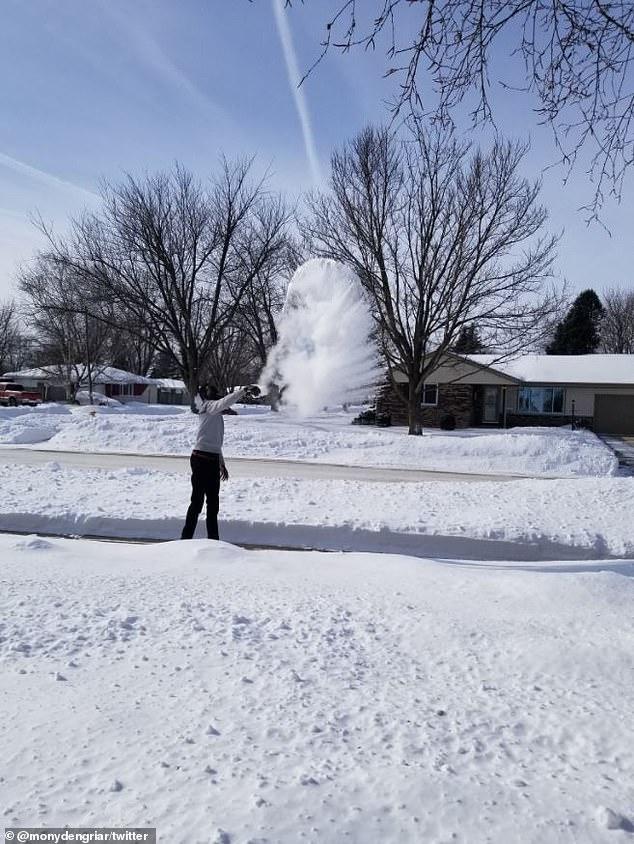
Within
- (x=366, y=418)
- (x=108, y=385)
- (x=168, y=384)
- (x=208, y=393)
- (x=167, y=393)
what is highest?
(x=168, y=384)

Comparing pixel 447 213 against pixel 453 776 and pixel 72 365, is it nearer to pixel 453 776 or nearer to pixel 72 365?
pixel 453 776

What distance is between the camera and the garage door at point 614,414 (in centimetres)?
3634

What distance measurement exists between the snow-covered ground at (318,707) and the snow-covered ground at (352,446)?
1412 centimetres

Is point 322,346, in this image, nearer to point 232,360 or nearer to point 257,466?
point 257,466

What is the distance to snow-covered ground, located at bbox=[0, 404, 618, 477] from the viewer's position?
19.5 m

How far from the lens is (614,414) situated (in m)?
36.5

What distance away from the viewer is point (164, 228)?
3022cm

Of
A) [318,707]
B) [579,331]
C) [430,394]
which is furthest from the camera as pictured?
[579,331]

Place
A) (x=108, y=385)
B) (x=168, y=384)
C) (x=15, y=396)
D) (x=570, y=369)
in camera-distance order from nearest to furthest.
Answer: (x=570, y=369) < (x=15, y=396) < (x=108, y=385) < (x=168, y=384)

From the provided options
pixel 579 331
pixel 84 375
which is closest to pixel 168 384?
pixel 84 375

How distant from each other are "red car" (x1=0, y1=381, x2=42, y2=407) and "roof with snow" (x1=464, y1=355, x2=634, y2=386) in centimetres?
3495

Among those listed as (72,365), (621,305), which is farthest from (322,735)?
(621,305)

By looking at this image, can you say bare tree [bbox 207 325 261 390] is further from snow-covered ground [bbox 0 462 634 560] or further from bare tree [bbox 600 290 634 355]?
bare tree [bbox 600 290 634 355]

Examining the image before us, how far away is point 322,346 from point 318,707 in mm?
6797
